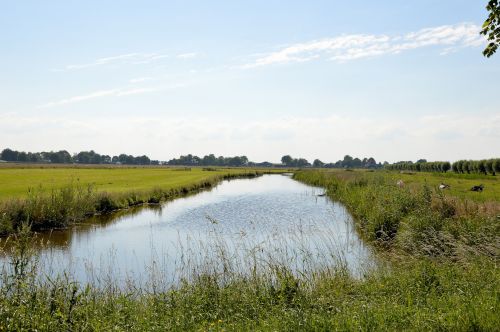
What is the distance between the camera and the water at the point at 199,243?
482 inches

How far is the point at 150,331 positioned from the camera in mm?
6754

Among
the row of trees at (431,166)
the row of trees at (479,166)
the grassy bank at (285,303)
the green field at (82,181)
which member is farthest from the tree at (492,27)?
the row of trees at (431,166)

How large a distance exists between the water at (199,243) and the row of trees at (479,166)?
40458 mm

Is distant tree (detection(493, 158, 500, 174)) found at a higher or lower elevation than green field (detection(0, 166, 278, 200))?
higher

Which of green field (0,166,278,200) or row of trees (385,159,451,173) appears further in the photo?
row of trees (385,159,451,173)

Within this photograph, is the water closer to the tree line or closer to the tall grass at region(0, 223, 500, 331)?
the tall grass at region(0, 223, 500, 331)

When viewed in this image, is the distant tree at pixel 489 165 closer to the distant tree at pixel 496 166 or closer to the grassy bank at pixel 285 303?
the distant tree at pixel 496 166

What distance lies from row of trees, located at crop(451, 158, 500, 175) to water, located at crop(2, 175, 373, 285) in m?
40.5

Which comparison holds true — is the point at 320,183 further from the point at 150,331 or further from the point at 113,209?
the point at 150,331

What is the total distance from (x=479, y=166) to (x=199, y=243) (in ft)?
211

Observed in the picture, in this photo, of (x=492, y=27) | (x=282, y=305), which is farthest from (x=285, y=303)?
(x=492, y=27)

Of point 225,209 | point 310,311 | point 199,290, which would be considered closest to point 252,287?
point 199,290

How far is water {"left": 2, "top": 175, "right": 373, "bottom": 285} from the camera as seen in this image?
12.2 m

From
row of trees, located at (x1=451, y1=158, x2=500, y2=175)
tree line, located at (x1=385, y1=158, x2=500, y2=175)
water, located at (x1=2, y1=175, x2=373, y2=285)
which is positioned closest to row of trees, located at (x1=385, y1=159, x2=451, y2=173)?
tree line, located at (x1=385, y1=158, x2=500, y2=175)
